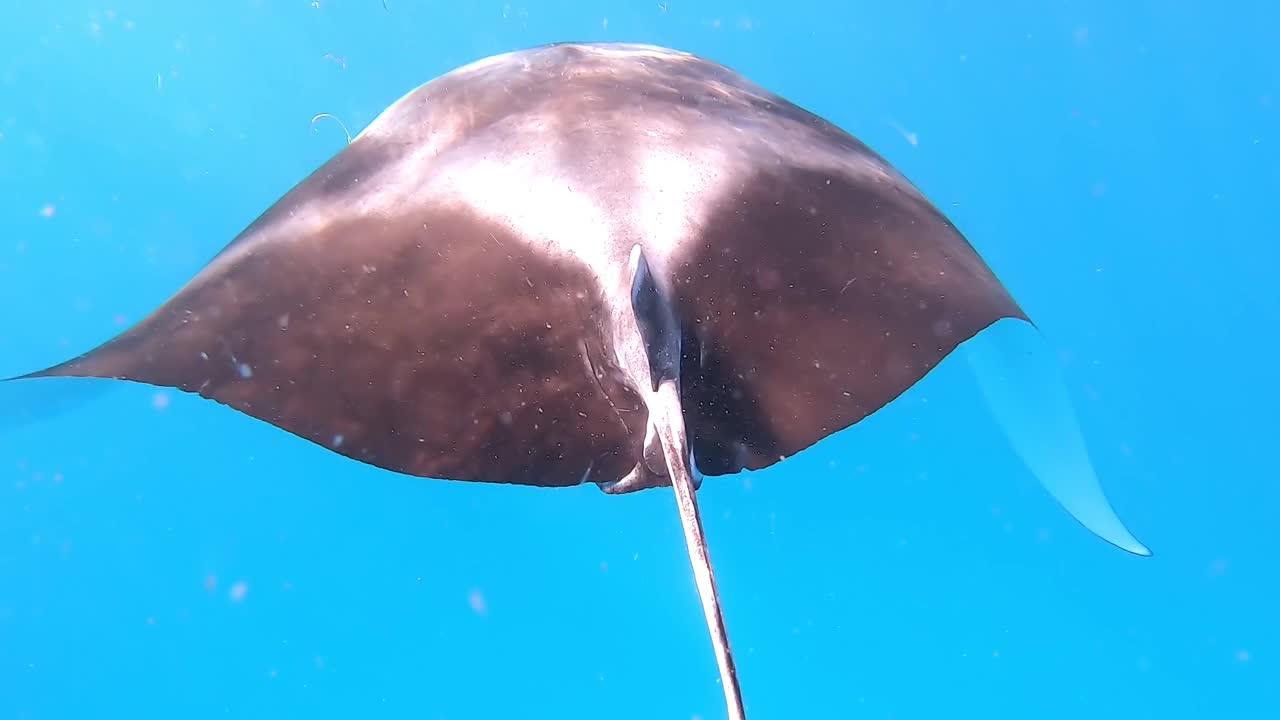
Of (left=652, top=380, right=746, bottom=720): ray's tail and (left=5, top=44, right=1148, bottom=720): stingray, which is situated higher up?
(left=5, top=44, right=1148, bottom=720): stingray

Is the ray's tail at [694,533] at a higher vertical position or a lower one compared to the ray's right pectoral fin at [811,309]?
lower

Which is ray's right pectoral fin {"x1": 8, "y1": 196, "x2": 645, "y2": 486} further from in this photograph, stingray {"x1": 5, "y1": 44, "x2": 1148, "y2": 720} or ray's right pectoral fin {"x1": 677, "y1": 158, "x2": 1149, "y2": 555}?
ray's right pectoral fin {"x1": 677, "y1": 158, "x2": 1149, "y2": 555}

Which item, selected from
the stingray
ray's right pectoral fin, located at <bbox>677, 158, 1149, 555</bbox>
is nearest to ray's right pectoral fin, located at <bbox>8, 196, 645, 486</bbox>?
the stingray

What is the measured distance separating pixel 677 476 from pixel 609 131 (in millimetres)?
924

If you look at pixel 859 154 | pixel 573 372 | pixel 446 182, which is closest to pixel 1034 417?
pixel 859 154

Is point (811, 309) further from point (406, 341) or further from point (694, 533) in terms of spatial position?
point (406, 341)

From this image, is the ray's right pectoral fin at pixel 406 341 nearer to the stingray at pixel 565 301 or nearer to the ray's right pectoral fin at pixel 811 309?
the stingray at pixel 565 301

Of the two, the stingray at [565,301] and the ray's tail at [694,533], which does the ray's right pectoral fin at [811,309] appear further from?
the ray's tail at [694,533]

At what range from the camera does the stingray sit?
1.66 metres

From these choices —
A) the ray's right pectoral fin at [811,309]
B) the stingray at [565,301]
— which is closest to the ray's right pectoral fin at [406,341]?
the stingray at [565,301]

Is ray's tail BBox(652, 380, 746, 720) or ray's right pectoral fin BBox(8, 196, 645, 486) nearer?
ray's tail BBox(652, 380, 746, 720)

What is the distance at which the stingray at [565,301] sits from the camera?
65.4 inches

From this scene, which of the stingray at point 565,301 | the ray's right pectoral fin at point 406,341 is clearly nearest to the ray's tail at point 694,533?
the stingray at point 565,301

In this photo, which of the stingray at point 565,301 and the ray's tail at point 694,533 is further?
the stingray at point 565,301
